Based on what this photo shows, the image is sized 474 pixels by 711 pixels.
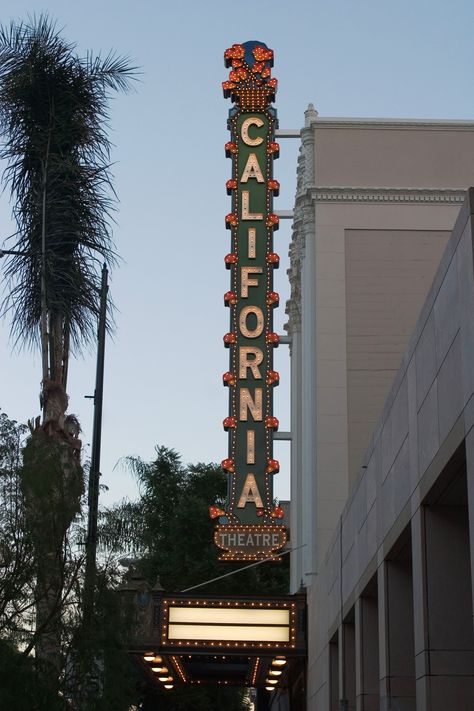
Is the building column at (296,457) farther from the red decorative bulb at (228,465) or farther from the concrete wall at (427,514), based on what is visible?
the concrete wall at (427,514)

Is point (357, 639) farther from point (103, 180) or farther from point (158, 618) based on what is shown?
point (103, 180)

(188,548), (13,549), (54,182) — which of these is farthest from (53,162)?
(188,548)

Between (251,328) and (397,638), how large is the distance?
17.7 meters

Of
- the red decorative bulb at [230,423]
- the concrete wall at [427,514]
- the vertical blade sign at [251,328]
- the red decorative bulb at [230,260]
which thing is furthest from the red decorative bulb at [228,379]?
the concrete wall at [427,514]

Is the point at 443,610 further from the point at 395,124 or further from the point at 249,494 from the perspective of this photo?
the point at 395,124

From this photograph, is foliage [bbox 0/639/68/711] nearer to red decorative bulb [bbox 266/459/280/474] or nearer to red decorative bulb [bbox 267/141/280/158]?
red decorative bulb [bbox 266/459/280/474]

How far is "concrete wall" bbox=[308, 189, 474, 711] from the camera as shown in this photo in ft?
39.0

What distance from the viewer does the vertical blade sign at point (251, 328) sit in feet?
107

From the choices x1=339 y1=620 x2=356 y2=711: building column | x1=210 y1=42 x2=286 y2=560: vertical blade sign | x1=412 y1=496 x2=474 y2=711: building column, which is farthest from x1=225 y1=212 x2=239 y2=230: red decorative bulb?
x1=412 y1=496 x2=474 y2=711: building column

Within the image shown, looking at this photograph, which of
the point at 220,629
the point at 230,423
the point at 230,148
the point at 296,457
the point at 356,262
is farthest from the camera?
the point at 296,457

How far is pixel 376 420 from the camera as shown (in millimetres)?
33750

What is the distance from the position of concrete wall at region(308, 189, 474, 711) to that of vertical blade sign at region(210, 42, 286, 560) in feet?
39.1

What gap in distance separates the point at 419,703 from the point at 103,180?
16.5 meters

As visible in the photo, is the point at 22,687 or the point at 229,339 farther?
the point at 229,339
